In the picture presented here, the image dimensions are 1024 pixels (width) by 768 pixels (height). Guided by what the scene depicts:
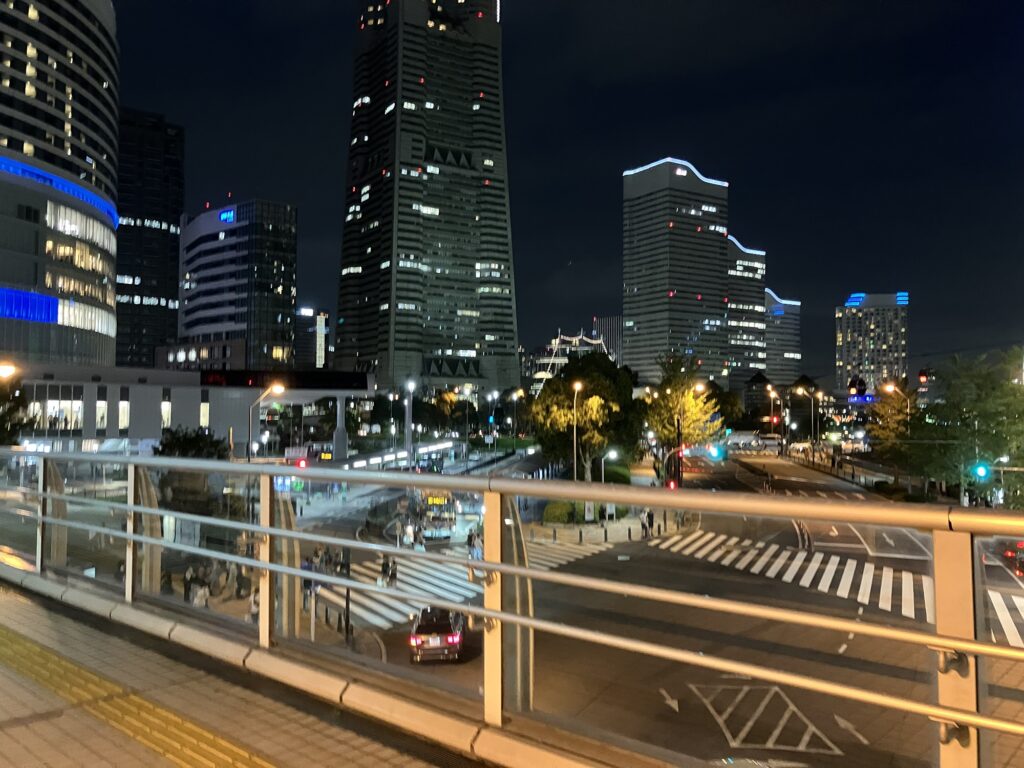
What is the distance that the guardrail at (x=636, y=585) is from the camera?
244 centimetres

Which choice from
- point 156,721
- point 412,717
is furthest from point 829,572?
point 156,721

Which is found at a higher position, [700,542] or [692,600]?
[700,542]

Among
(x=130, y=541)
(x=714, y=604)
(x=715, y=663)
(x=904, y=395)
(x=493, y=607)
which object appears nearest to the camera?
(x=714, y=604)

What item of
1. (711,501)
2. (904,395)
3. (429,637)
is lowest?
(429,637)

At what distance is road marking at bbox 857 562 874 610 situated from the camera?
2.41 m

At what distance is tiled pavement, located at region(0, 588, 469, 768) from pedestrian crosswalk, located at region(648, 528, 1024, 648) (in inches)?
61.1

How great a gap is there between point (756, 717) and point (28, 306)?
81246 millimetres

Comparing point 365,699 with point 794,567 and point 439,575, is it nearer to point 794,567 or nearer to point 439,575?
point 439,575

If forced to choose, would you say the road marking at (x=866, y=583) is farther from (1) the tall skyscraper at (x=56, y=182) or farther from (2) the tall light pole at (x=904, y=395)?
(1) the tall skyscraper at (x=56, y=182)

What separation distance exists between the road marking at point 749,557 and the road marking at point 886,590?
488 mm

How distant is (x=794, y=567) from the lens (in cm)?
328

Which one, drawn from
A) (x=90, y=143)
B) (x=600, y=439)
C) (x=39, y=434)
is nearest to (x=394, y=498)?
(x=600, y=439)

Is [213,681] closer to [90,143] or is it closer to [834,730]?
[834,730]

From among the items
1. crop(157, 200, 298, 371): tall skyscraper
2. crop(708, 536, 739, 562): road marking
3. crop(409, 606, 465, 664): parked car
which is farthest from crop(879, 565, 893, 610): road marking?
crop(157, 200, 298, 371): tall skyscraper
